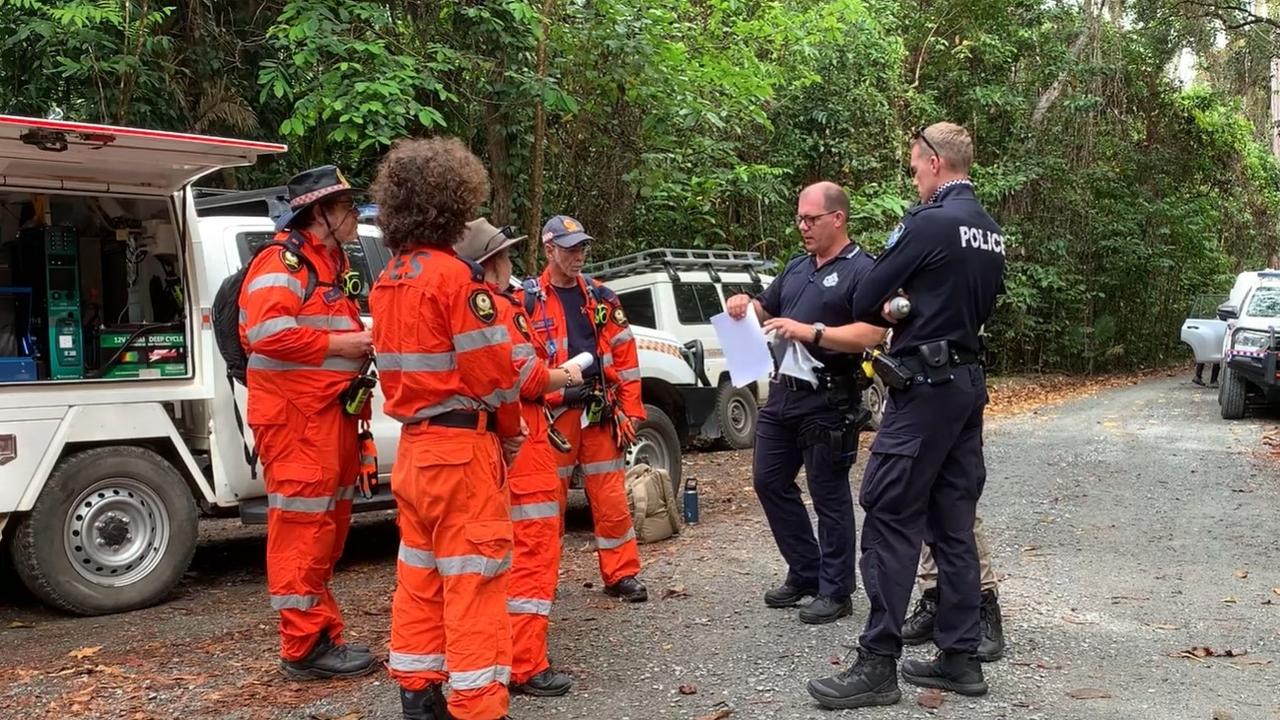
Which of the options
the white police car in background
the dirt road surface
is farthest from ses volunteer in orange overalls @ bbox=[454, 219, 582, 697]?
the white police car in background

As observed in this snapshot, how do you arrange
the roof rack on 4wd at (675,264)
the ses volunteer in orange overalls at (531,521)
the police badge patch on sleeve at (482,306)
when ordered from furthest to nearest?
the roof rack on 4wd at (675,264)
the ses volunteer in orange overalls at (531,521)
the police badge patch on sleeve at (482,306)

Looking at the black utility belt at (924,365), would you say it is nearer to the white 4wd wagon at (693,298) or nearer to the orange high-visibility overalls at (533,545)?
the orange high-visibility overalls at (533,545)

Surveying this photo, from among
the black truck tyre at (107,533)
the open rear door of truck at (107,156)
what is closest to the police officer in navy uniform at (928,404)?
the open rear door of truck at (107,156)

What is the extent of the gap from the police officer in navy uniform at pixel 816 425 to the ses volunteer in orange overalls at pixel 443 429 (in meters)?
1.65

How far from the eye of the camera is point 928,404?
4.01 metres

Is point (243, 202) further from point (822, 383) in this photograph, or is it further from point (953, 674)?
point (953, 674)

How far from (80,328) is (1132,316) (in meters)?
23.2

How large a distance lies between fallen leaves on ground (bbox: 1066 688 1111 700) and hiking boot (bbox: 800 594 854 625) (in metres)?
1.20

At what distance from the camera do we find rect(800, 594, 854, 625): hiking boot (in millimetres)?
5109

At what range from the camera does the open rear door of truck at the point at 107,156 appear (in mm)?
5078

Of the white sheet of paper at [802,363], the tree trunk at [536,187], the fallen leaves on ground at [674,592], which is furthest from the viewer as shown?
the tree trunk at [536,187]

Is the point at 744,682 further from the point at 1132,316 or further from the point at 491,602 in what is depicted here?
the point at 1132,316

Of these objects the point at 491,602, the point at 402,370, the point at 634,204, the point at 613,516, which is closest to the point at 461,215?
the point at 402,370

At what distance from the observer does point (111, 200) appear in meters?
6.17
